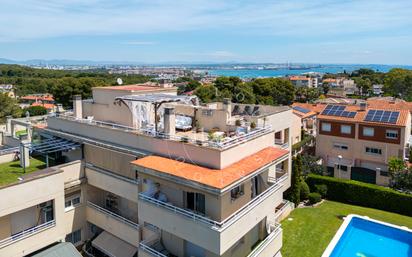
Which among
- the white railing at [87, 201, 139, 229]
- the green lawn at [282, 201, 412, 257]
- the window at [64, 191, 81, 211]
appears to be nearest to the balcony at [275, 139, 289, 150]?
the green lawn at [282, 201, 412, 257]

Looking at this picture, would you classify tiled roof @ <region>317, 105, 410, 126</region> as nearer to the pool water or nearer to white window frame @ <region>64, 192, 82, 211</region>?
the pool water

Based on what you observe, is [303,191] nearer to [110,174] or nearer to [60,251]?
[110,174]

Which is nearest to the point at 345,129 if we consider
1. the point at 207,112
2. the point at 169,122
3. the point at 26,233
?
the point at 207,112

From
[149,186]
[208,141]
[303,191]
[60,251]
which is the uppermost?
[208,141]

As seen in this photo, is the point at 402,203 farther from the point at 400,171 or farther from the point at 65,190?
the point at 65,190

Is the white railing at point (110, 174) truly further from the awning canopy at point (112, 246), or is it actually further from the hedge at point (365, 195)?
the hedge at point (365, 195)

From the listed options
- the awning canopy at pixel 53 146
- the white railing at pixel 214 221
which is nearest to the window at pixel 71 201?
the awning canopy at pixel 53 146
